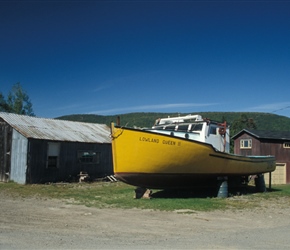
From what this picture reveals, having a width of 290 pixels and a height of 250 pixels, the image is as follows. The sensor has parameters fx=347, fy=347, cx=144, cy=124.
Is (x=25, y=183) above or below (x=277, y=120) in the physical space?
below

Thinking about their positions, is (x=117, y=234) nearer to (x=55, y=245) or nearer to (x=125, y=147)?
(x=55, y=245)

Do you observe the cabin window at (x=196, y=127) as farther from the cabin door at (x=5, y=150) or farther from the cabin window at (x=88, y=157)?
the cabin door at (x=5, y=150)

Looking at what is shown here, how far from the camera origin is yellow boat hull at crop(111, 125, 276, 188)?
12.8 m

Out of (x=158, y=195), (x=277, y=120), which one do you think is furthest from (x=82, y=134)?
(x=277, y=120)

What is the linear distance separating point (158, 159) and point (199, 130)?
337 centimetres

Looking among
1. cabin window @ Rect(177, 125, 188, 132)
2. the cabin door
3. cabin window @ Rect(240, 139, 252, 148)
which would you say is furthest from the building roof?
the cabin door

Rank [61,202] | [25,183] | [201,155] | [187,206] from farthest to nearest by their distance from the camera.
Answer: [25,183] → [201,155] → [61,202] → [187,206]

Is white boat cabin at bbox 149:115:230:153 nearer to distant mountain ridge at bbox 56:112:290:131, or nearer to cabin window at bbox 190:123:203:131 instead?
cabin window at bbox 190:123:203:131

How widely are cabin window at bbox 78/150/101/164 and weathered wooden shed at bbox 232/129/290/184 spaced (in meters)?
12.7

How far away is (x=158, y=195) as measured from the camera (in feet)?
49.3

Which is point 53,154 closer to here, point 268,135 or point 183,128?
point 183,128

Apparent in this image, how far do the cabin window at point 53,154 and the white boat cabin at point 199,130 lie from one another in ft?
26.9

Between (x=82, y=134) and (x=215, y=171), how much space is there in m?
13.2

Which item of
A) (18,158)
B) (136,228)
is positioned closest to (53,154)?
(18,158)
